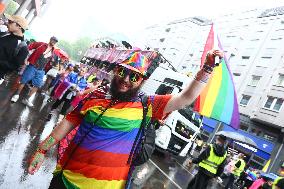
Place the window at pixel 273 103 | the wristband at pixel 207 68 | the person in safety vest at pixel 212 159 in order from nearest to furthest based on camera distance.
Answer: the wristband at pixel 207 68, the person in safety vest at pixel 212 159, the window at pixel 273 103

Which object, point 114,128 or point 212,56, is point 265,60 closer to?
point 212,56

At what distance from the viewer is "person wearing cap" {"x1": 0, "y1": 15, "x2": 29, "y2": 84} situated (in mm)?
5801

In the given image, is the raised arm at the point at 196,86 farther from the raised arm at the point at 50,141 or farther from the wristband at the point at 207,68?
the raised arm at the point at 50,141

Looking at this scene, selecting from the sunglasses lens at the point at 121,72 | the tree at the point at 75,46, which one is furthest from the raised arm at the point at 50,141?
the tree at the point at 75,46

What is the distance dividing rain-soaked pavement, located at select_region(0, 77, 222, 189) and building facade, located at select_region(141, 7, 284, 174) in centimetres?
1496

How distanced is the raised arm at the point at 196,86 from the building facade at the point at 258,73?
2039cm

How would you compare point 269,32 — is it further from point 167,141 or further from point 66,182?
point 66,182

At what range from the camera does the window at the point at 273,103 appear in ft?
102

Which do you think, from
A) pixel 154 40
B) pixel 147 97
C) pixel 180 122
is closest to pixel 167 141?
pixel 180 122

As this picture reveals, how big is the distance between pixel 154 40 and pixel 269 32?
32136 mm

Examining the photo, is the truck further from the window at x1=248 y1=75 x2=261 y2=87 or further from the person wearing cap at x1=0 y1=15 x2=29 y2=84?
the window at x1=248 y1=75 x2=261 y2=87

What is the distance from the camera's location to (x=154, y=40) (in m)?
67.9

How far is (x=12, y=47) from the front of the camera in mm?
5891

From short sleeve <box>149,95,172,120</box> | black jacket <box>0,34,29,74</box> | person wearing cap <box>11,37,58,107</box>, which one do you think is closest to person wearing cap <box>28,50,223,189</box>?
short sleeve <box>149,95,172,120</box>
